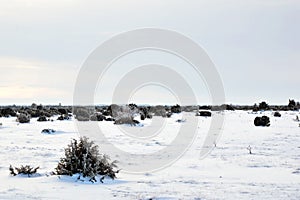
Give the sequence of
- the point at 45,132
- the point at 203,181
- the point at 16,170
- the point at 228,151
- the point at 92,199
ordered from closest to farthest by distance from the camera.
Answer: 1. the point at 92,199
2. the point at 203,181
3. the point at 16,170
4. the point at 228,151
5. the point at 45,132

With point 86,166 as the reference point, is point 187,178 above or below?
below

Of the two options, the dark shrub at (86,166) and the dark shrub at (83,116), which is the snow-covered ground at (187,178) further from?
the dark shrub at (83,116)

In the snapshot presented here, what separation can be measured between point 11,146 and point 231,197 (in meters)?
9.50

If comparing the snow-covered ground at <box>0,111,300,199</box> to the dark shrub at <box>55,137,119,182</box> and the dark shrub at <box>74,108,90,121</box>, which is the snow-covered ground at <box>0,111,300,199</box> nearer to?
the dark shrub at <box>55,137,119,182</box>

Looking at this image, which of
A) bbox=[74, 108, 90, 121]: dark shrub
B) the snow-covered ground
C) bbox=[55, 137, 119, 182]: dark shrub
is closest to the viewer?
the snow-covered ground

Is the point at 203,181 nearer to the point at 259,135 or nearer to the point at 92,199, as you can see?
the point at 92,199

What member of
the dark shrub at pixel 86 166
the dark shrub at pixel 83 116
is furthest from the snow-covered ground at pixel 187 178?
the dark shrub at pixel 83 116

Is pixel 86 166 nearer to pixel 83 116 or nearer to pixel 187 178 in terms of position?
pixel 187 178

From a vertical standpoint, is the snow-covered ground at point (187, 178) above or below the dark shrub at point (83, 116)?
below

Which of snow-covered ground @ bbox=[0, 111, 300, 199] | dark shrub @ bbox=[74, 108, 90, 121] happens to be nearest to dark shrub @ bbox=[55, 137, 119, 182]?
snow-covered ground @ bbox=[0, 111, 300, 199]

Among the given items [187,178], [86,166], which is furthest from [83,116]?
[187,178]

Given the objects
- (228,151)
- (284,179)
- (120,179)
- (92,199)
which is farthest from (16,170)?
(228,151)

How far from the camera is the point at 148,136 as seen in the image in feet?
64.4

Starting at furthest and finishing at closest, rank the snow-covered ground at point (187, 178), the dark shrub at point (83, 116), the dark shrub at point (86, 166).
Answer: the dark shrub at point (83, 116)
the dark shrub at point (86, 166)
the snow-covered ground at point (187, 178)
